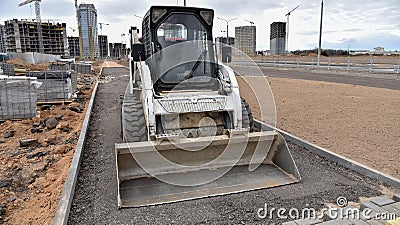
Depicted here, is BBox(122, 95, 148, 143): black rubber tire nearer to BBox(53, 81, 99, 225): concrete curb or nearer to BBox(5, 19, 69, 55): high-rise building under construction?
BBox(53, 81, 99, 225): concrete curb

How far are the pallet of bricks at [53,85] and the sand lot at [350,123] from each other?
704 centimetres

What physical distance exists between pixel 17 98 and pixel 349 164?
9.00 metres

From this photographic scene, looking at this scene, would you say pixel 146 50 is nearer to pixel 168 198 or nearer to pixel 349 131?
pixel 168 198

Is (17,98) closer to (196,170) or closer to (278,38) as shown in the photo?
(196,170)

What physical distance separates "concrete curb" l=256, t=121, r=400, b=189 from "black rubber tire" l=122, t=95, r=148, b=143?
3.29 metres

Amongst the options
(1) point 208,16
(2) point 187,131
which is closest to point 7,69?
(1) point 208,16

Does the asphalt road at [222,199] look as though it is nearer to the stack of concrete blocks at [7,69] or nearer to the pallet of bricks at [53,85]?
the pallet of bricks at [53,85]

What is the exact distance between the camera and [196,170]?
5.43 m

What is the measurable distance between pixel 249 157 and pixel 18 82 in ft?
24.6

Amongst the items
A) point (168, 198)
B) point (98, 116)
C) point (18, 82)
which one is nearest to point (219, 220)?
point (168, 198)

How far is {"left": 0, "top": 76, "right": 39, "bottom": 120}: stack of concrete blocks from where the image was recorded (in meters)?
9.49

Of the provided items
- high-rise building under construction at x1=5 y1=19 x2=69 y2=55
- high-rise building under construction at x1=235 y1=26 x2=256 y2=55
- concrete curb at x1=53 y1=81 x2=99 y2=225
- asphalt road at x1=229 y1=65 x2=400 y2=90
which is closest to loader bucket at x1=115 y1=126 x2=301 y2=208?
concrete curb at x1=53 y1=81 x2=99 y2=225

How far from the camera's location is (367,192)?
4.71 meters

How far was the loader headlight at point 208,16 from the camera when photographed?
6509 mm
